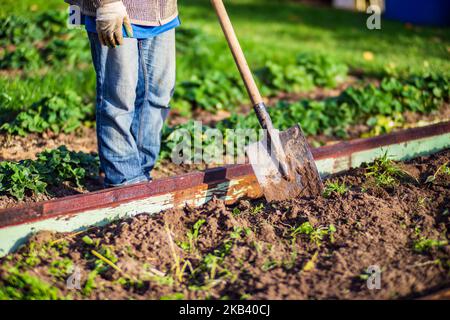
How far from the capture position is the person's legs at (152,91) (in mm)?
3574

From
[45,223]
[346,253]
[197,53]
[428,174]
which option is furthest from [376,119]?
[45,223]

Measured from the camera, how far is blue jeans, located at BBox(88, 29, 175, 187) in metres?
3.36

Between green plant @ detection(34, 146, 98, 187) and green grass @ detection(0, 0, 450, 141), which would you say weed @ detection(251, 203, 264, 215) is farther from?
green grass @ detection(0, 0, 450, 141)

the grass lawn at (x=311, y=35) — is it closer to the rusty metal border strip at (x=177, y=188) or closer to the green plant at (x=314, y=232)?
the rusty metal border strip at (x=177, y=188)

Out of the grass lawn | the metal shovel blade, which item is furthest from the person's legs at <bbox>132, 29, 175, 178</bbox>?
the grass lawn

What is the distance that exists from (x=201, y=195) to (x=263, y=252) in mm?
663

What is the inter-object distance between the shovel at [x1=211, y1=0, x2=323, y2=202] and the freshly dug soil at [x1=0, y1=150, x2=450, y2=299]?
0.11 meters

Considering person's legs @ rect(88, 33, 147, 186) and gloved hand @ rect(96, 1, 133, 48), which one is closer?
gloved hand @ rect(96, 1, 133, 48)

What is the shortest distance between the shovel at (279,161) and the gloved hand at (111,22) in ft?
1.87

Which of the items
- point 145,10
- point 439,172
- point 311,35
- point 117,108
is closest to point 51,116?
point 117,108

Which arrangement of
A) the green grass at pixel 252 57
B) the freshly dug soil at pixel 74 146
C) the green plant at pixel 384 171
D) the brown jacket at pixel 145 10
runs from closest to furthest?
the brown jacket at pixel 145 10 → the green plant at pixel 384 171 → the freshly dug soil at pixel 74 146 → the green grass at pixel 252 57

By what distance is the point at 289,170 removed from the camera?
11.3ft

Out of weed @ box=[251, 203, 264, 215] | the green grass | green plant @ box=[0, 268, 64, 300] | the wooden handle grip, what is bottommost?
green plant @ box=[0, 268, 64, 300]

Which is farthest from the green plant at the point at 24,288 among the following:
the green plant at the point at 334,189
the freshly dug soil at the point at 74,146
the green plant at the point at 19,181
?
the green plant at the point at 334,189
